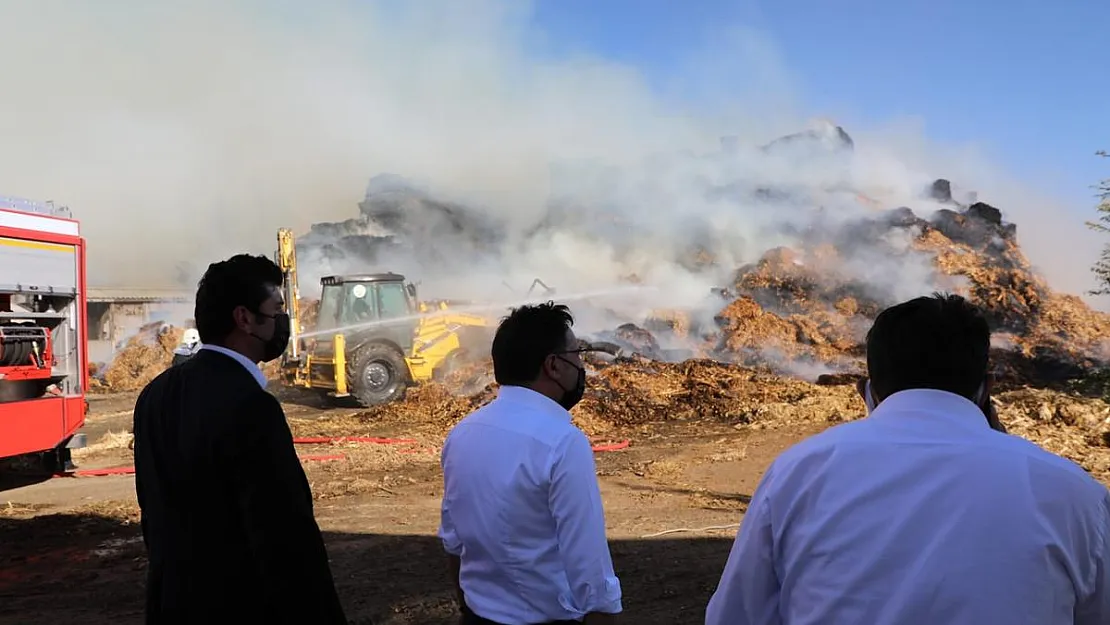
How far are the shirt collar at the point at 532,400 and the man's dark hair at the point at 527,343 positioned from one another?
0.04m

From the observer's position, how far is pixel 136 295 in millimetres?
27766

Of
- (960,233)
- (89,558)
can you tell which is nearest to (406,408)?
(89,558)

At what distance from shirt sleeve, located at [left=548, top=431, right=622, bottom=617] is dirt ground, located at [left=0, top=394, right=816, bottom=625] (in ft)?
9.27

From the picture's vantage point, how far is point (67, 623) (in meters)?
5.11

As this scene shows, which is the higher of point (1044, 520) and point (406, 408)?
point (1044, 520)

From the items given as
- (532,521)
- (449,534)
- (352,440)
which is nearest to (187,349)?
(352,440)

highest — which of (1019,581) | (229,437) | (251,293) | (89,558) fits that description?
(251,293)

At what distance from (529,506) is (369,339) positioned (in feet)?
45.8

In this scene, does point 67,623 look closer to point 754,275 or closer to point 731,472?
point 731,472

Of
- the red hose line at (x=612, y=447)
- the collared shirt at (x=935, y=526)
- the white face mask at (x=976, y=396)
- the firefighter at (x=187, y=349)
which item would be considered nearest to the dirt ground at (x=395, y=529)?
the red hose line at (x=612, y=447)

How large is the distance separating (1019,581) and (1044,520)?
0.36 ft

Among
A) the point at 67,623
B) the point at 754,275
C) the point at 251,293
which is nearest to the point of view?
the point at 251,293

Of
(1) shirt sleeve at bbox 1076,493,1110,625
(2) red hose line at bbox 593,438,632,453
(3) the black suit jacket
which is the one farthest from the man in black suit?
A: (2) red hose line at bbox 593,438,632,453

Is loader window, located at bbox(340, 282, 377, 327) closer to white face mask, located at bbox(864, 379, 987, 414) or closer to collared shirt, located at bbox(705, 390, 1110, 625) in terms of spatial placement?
white face mask, located at bbox(864, 379, 987, 414)
